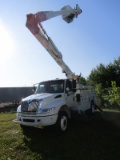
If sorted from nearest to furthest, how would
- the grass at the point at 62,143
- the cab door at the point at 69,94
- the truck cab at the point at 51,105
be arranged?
the grass at the point at 62,143, the truck cab at the point at 51,105, the cab door at the point at 69,94

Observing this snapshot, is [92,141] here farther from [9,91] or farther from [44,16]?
[9,91]

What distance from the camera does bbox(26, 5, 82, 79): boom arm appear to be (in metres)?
9.71

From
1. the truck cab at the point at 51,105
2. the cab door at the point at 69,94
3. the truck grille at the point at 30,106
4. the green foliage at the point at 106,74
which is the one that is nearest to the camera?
the truck cab at the point at 51,105

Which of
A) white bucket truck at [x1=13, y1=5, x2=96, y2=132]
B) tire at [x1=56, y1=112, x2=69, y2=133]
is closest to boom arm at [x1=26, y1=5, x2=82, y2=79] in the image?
white bucket truck at [x1=13, y1=5, x2=96, y2=132]

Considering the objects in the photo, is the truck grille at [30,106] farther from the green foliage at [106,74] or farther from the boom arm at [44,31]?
the green foliage at [106,74]

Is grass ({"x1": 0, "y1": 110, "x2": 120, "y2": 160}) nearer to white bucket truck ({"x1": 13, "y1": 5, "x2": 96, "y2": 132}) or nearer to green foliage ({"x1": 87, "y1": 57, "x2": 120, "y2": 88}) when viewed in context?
white bucket truck ({"x1": 13, "y1": 5, "x2": 96, "y2": 132})

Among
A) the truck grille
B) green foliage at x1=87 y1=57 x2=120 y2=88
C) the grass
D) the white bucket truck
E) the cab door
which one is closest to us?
the grass

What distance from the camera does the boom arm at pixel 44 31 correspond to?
31.9ft

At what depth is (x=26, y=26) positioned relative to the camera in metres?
9.64

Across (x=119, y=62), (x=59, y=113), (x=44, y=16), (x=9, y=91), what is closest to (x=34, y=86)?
(x=59, y=113)

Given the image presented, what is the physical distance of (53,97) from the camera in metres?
8.70

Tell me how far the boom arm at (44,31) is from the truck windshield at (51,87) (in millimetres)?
2450

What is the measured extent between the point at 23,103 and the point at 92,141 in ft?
11.5

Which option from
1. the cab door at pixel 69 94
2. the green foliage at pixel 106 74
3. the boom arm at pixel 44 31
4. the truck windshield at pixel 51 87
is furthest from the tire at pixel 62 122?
the green foliage at pixel 106 74
